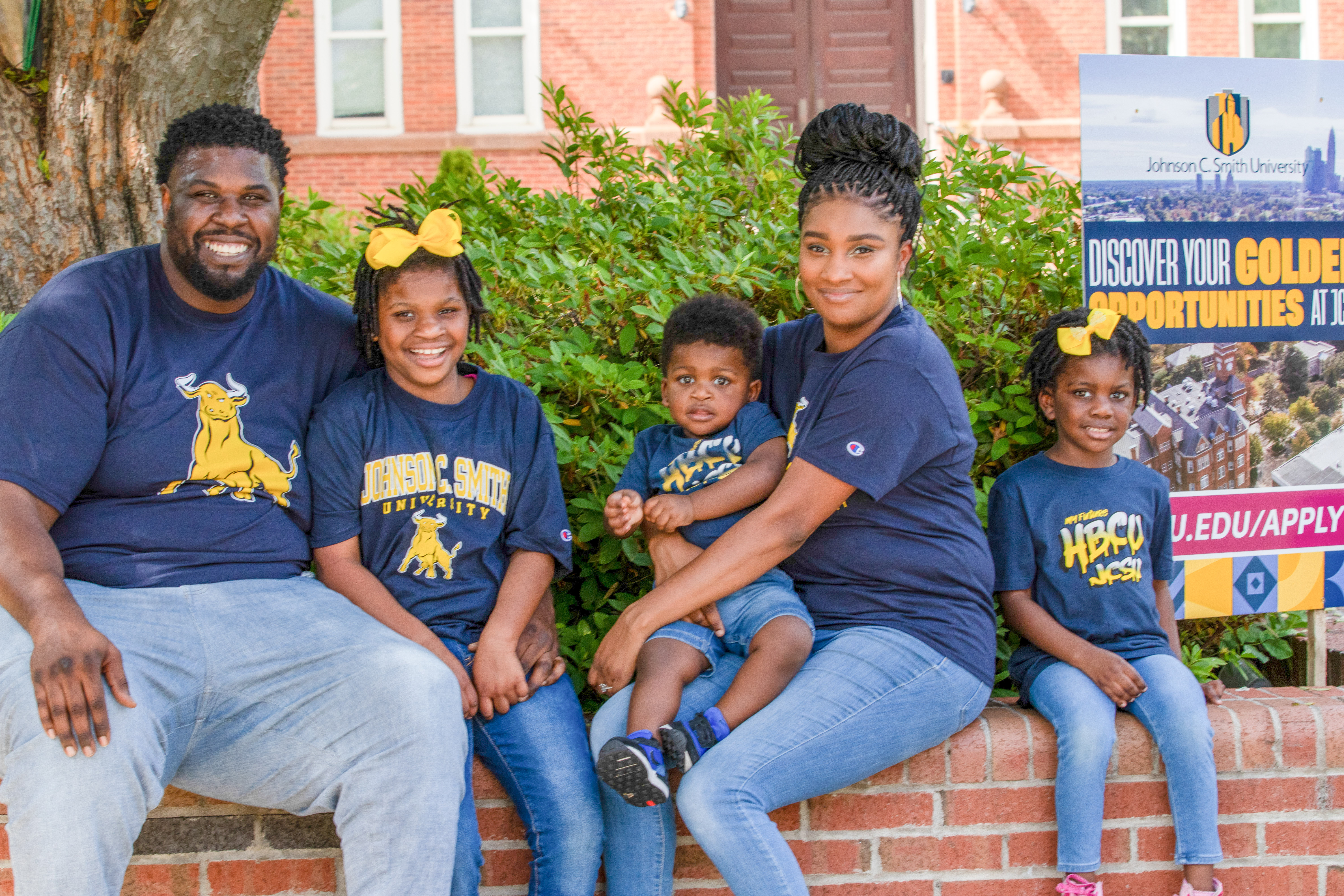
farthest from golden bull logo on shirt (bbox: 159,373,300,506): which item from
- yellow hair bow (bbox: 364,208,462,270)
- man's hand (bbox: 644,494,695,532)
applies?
man's hand (bbox: 644,494,695,532)

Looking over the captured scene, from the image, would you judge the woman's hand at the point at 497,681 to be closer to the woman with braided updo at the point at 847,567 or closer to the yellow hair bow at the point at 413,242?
the woman with braided updo at the point at 847,567

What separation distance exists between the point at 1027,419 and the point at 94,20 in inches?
130

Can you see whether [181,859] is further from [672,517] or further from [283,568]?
[672,517]

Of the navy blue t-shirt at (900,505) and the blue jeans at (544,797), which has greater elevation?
the navy blue t-shirt at (900,505)

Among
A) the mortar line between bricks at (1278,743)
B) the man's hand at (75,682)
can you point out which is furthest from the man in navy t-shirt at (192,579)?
the mortar line between bricks at (1278,743)

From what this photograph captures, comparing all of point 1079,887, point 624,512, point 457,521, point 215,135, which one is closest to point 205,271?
point 215,135

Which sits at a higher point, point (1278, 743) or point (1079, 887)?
point (1278, 743)

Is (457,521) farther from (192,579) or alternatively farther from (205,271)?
(205,271)

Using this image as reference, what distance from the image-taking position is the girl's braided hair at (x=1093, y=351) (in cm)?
306

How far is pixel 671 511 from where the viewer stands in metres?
2.70

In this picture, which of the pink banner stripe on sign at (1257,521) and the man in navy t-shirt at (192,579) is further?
the pink banner stripe on sign at (1257,521)

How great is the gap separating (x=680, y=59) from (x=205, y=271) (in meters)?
10.8

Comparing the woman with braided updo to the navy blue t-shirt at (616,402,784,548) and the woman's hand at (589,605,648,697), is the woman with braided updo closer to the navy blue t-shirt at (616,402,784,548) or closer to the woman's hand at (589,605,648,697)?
the woman's hand at (589,605,648,697)

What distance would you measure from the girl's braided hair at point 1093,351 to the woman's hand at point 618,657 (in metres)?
1.41
